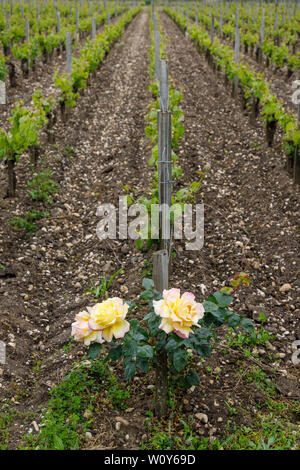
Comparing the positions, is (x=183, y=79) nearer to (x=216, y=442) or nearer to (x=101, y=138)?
(x=101, y=138)

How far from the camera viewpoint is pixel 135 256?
513cm

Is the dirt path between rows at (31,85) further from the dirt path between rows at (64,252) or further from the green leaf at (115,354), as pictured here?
the green leaf at (115,354)

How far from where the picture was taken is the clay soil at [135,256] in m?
3.30

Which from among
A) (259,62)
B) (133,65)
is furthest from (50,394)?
(259,62)

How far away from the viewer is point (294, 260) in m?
5.04

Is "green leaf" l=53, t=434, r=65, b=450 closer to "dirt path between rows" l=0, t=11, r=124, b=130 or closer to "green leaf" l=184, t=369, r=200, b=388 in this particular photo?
"green leaf" l=184, t=369, r=200, b=388

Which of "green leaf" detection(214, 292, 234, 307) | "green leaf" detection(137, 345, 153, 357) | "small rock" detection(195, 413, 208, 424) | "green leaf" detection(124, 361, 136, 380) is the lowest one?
"small rock" detection(195, 413, 208, 424)

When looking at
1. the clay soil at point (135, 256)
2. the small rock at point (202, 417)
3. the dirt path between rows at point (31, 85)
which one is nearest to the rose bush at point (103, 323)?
the clay soil at point (135, 256)

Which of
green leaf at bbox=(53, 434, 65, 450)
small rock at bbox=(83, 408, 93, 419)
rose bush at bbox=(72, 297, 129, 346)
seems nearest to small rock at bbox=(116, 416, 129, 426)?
small rock at bbox=(83, 408, 93, 419)

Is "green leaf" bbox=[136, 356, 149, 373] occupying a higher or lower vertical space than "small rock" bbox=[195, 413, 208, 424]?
higher

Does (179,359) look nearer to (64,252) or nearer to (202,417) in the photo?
(202,417)

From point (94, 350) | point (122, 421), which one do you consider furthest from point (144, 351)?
A: point (122, 421)

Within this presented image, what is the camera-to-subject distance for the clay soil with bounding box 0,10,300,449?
10.8 feet
